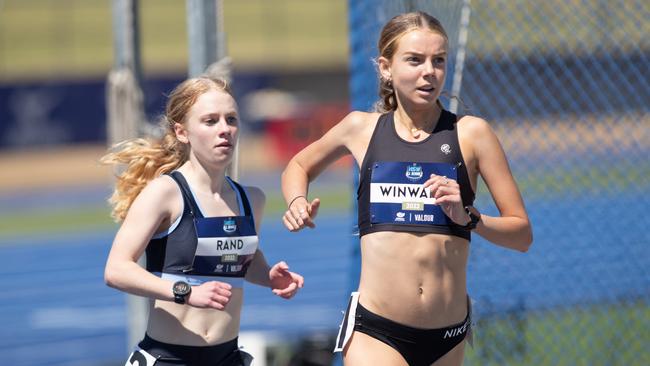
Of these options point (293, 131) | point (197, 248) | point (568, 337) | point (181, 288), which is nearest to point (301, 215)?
point (197, 248)

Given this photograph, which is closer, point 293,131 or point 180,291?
point 180,291

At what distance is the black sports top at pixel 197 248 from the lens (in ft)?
12.3

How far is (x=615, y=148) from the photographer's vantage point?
6.77 m

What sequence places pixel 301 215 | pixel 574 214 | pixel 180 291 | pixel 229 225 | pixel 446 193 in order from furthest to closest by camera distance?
pixel 574 214 → pixel 229 225 → pixel 301 215 → pixel 180 291 → pixel 446 193

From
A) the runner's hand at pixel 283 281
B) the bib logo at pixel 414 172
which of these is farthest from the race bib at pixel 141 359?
the bib logo at pixel 414 172

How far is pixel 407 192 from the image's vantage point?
147 inches

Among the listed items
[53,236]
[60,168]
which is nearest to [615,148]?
[53,236]

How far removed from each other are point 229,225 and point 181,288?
38cm

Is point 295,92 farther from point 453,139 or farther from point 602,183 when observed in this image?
point 453,139

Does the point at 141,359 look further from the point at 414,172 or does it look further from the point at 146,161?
the point at 414,172

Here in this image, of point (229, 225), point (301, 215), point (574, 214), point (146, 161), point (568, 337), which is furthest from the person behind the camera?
point (574, 214)

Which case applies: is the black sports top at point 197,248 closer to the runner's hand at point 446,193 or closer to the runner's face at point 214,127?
the runner's face at point 214,127

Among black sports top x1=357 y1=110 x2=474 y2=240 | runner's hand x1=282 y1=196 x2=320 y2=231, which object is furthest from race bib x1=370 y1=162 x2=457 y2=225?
runner's hand x1=282 y1=196 x2=320 y2=231

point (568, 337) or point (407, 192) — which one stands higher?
point (407, 192)
